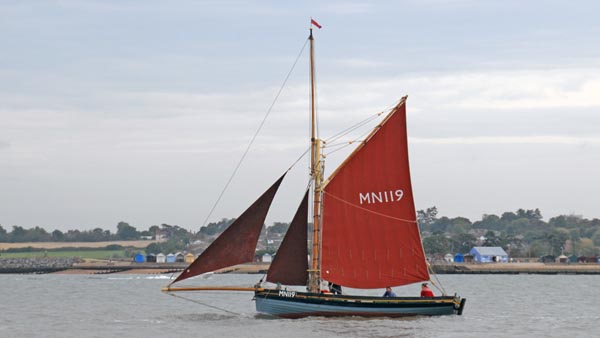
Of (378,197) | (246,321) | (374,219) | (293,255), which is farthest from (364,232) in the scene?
(246,321)

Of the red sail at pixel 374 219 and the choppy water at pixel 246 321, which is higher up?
the red sail at pixel 374 219

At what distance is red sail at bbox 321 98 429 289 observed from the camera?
57.2 meters

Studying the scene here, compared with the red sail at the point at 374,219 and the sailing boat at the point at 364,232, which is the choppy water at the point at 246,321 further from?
the red sail at the point at 374,219

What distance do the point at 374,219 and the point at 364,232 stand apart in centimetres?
93

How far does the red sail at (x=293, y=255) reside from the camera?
186 ft

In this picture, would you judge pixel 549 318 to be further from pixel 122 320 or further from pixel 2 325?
pixel 2 325

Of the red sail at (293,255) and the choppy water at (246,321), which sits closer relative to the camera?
the choppy water at (246,321)

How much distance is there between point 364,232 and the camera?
57406 mm

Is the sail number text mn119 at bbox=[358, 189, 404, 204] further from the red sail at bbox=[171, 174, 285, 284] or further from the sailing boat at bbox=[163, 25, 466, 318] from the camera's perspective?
the red sail at bbox=[171, 174, 285, 284]

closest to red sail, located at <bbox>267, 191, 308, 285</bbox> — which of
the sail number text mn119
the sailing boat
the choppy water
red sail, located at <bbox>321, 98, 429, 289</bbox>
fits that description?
the sailing boat

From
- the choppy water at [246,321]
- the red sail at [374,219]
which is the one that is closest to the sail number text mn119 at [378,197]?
the red sail at [374,219]

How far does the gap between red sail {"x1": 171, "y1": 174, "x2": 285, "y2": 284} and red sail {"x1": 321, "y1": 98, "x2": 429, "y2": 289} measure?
435cm

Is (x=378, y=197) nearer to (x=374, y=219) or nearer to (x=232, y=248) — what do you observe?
(x=374, y=219)

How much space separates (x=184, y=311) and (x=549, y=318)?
24232mm
